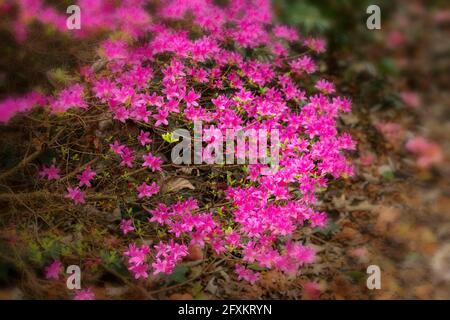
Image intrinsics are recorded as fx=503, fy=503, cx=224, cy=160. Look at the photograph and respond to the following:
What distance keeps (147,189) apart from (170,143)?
227 mm

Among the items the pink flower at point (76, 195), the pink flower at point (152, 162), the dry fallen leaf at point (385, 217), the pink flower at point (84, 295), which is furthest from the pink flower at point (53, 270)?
the dry fallen leaf at point (385, 217)

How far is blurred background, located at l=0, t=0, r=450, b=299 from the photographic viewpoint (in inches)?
90.5

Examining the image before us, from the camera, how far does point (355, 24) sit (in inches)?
134

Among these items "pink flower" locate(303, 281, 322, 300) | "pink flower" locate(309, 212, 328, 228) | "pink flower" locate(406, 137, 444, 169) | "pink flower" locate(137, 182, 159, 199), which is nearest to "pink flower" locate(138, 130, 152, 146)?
"pink flower" locate(137, 182, 159, 199)

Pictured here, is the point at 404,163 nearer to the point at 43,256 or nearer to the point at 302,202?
the point at 302,202

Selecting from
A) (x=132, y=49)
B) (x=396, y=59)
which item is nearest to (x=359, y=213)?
(x=132, y=49)

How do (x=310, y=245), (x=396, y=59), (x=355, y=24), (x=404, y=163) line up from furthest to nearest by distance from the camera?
(x=396, y=59) → (x=355, y=24) → (x=404, y=163) → (x=310, y=245)

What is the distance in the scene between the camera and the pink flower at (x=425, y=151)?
3.14m

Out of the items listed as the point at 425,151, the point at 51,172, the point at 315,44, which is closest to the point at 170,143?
the point at 51,172

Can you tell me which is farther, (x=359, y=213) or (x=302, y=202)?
(x=359, y=213)

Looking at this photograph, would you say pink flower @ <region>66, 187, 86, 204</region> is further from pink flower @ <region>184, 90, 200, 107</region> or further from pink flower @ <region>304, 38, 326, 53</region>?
pink flower @ <region>304, 38, 326, 53</region>

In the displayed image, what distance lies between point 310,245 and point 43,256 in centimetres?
119

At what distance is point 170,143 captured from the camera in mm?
2178

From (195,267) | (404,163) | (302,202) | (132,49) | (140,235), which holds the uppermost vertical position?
(132,49)
